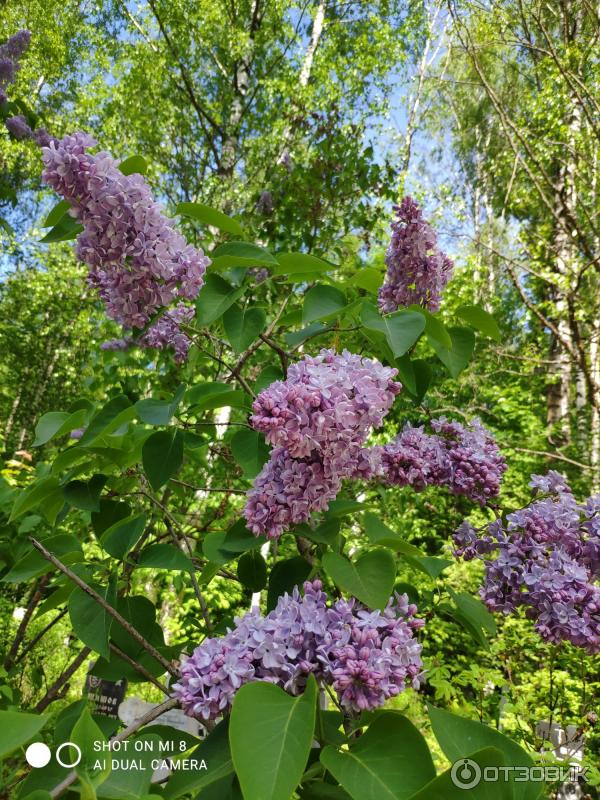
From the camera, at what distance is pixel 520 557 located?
2.83ft

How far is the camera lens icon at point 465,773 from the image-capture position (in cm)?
37

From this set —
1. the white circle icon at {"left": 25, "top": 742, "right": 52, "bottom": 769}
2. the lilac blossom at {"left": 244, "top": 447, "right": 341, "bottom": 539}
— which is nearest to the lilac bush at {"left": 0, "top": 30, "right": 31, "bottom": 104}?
the lilac blossom at {"left": 244, "top": 447, "right": 341, "bottom": 539}

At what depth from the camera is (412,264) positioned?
899 mm

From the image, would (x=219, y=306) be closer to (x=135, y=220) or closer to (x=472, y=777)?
(x=135, y=220)

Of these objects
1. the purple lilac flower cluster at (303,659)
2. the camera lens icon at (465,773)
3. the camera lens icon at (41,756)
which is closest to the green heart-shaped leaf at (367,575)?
the purple lilac flower cluster at (303,659)

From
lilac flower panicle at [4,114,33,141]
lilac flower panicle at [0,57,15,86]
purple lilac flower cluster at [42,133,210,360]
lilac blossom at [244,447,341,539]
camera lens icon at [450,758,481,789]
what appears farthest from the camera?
lilac flower panicle at [0,57,15,86]

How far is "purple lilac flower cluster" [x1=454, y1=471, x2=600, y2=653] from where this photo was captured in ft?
2.60

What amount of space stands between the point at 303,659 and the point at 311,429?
0.67 feet

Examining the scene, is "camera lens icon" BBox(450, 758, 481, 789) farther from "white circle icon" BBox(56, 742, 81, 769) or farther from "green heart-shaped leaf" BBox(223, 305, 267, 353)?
"green heart-shaped leaf" BBox(223, 305, 267, 353)

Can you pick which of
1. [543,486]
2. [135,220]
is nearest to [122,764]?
[135,220]

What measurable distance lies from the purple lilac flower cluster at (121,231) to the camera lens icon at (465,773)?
0.60 m

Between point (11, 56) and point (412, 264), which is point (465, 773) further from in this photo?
point (11, 56)

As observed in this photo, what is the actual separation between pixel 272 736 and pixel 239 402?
1.62 feet

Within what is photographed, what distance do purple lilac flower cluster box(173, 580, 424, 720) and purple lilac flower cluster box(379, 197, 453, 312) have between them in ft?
1.71
